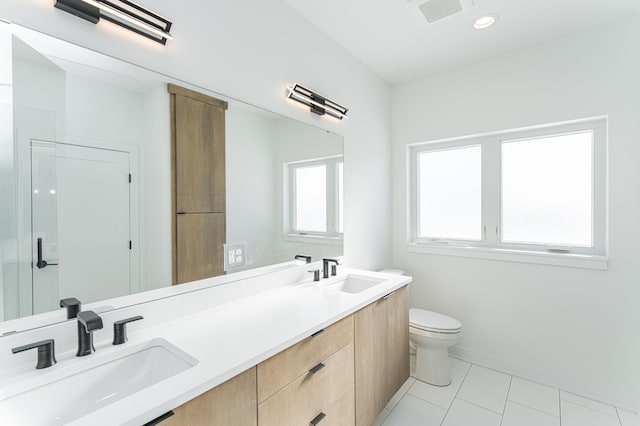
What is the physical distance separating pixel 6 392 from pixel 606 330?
320 centimetres

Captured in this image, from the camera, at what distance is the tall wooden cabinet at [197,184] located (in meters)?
1.34

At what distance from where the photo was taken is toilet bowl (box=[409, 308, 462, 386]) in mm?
2211

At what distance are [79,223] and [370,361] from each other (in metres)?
1.56

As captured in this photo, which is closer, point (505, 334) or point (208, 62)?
point (208, 62)

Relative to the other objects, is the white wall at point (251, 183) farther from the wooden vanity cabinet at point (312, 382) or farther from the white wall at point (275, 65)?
the wooden vanity cabinet at point (312, 382)

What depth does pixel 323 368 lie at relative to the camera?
132cm

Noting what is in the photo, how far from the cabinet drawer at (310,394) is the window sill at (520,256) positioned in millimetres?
1678

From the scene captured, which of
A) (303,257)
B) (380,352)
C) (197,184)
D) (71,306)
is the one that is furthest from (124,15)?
(380,352)

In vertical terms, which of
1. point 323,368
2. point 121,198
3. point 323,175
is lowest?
point 323,368

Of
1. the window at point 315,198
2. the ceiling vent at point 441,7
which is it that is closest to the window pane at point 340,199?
the window at point 315,198

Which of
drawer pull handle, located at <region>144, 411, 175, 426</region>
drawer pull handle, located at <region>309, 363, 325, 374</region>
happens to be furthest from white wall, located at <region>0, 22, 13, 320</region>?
drawer pull handle, located at <region>309, 363, 325, 374</region>

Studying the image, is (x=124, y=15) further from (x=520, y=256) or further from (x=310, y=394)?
(x=520, y=256)

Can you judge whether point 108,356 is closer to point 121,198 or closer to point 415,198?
point 121,198

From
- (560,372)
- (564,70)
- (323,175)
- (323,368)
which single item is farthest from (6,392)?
(564,70)
